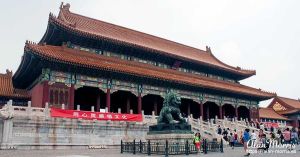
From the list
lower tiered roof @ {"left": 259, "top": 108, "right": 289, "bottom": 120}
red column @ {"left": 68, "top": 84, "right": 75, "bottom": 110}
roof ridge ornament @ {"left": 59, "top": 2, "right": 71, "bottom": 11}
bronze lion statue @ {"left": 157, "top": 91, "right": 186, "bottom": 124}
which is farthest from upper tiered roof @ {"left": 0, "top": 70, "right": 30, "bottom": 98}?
lower tiered roof @ {"left": 259, "top": 108, "right": 289, "bottom": 120}

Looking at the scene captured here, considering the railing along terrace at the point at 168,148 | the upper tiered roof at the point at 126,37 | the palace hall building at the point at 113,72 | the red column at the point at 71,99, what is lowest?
the railing along terrace at the point at 168,148

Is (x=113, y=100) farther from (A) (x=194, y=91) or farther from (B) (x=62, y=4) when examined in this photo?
(B) (x=62, y=4)

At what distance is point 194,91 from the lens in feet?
98.7

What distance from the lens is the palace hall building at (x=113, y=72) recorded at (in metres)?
21.6

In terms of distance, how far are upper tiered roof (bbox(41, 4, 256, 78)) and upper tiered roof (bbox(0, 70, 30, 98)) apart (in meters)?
6.90

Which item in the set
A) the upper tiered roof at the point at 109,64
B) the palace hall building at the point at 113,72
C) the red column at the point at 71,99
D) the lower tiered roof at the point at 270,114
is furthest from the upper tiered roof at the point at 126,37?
the lower tiered roof at the point at 270,114

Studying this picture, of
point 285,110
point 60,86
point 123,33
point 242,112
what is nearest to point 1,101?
point 60,86

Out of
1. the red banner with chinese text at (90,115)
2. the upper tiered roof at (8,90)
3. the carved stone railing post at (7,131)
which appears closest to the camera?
the carved stone railing post at (7,131)

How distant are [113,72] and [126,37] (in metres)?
8.25

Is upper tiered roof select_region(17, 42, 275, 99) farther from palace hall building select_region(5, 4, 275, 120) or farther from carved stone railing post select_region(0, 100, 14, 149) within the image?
carved stone railing post select_region(0, 100, 14, 149)

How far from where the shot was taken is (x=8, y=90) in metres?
25.3

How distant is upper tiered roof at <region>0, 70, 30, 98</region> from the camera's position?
80.0 feet

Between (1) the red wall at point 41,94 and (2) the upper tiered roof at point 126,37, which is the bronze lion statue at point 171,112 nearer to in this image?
(1) the red wall at point 41,94

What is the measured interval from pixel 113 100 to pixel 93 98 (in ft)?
6.41
